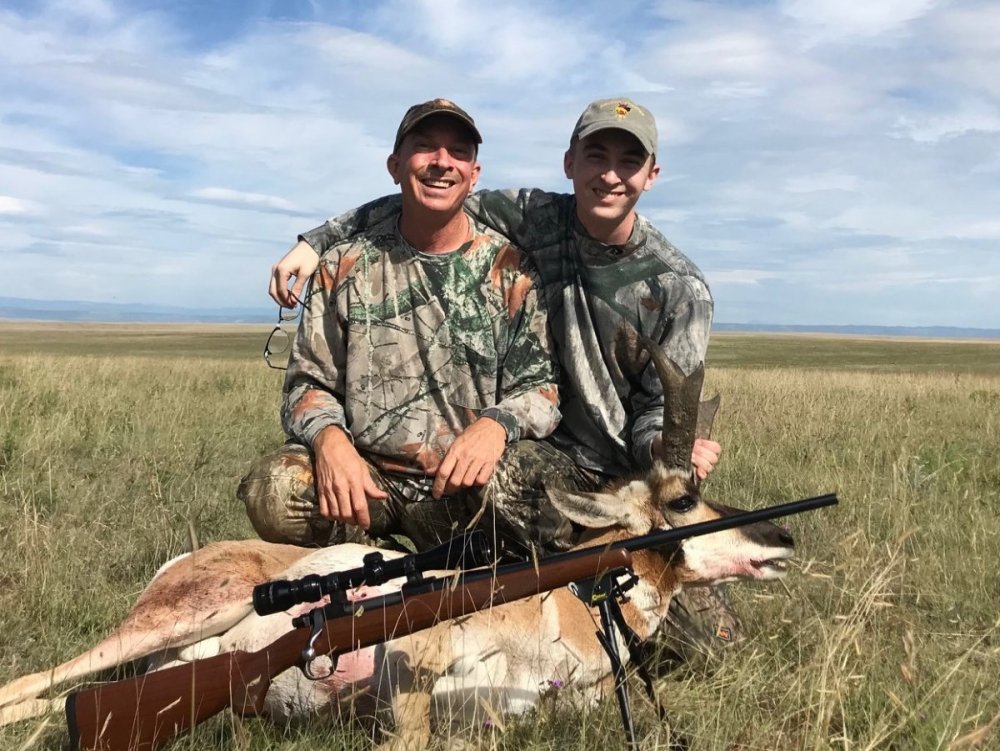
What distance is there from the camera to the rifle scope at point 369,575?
334 centimetres

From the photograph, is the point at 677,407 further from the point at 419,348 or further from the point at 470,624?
the point at 419,348

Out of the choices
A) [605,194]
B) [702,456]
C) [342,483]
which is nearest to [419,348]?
[342,483]

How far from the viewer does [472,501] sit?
5.05 meters

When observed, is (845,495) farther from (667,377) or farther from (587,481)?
(667,377)

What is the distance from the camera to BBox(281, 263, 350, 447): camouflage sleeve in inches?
205

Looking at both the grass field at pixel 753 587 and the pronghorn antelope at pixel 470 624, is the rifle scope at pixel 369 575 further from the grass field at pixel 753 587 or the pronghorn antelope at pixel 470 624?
the grass field at pixel 753 587

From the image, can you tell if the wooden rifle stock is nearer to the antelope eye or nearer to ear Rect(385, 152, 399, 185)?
the antelope eye

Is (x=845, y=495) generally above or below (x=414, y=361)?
below

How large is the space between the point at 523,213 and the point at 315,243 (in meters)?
1.34

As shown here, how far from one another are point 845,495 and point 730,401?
594cm

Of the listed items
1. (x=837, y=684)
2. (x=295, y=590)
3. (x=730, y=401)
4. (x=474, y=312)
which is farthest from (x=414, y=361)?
(x=730, y=401)

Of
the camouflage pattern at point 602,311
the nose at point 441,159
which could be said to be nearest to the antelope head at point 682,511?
the camouflage pattern at point 602,311

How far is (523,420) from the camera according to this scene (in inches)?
197

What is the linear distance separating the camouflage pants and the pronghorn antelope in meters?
0.39
